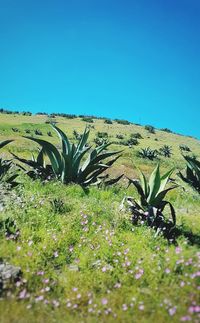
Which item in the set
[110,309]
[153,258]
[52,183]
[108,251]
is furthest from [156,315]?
[52,183]

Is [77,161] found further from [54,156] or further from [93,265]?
[93,265]

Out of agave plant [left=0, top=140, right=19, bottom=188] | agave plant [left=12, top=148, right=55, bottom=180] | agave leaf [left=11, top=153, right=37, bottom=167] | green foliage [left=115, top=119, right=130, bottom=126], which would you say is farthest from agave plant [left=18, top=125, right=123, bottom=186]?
green foliage [left=115, top=119, right=130, bottom=126]

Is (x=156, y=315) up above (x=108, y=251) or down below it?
below

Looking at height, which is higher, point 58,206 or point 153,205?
point 153,205

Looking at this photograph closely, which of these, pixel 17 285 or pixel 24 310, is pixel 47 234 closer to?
pixel 17 285

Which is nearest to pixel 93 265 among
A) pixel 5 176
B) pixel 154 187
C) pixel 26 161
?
pixel 154 187

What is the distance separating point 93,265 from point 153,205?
252cm

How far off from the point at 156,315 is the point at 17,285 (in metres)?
1.75

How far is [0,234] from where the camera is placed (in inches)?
251

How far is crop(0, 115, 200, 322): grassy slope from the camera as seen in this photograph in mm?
4453

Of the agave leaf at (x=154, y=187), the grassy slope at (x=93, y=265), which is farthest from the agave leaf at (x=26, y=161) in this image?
the agave leaf at (x=154, y=187)

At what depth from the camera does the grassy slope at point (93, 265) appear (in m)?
4.45

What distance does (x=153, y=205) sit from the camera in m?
7.89

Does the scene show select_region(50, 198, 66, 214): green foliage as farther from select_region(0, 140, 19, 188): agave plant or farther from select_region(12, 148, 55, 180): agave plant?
select_region(12, 148, 55, 180): agave plant
